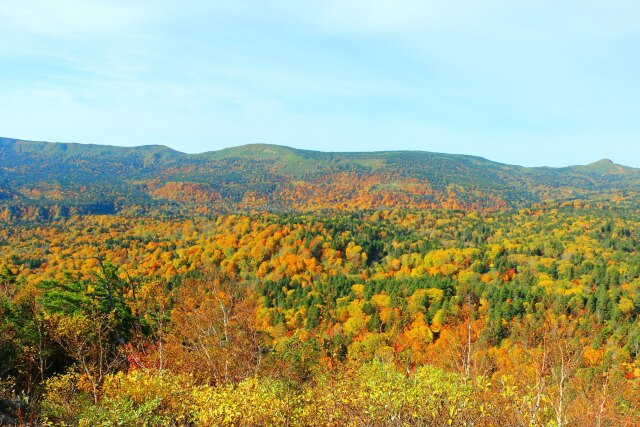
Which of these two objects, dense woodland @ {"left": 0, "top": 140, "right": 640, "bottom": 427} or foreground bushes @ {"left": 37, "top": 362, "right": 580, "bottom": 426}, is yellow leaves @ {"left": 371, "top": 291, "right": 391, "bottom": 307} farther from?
foreground bushes @ {"left": 37, "top": 362, "right": 580, "bottom": 426}

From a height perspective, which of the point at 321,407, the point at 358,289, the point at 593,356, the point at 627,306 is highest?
the point at 321,407

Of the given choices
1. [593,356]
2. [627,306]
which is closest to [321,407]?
[593,356]

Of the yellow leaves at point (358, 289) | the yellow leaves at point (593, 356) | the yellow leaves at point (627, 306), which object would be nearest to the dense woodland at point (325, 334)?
the yellow leaves at point (627, 306)

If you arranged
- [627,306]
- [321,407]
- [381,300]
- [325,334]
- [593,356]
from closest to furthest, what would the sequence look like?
[321,407] → [593,356] → [627,306] → [325,334] → [381,300]

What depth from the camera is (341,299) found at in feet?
469

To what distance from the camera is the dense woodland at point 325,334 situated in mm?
17203

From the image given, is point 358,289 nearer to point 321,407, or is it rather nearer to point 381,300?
point 381,300

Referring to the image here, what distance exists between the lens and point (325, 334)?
112875 millimetres

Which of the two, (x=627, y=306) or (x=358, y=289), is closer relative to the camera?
(x=627, y=306)

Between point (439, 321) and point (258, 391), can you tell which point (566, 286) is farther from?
point (258, 391)

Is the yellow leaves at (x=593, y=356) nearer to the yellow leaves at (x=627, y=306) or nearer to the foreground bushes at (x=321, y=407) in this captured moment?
the yellow leaves at (x=627, y=306)

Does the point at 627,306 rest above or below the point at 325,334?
above

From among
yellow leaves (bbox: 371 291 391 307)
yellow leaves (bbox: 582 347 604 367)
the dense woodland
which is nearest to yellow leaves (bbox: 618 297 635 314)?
the dense woodland

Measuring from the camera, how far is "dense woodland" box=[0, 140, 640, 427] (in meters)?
17.2
